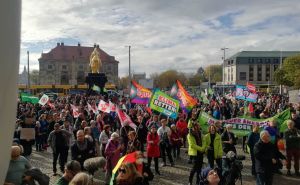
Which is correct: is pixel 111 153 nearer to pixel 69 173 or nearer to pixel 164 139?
pixel 164 139

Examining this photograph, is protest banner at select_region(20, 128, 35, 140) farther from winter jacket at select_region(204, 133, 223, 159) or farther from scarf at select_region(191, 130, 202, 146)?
winter jacket at select_region(204, 133, 223, 159)

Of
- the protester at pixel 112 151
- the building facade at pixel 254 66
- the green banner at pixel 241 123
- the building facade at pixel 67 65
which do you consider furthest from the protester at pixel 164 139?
the building facade at pixel 254 66

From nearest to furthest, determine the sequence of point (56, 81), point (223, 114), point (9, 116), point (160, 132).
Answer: point (9, 116) < point (160, 132) < point (223, 114) < point (56, 81)

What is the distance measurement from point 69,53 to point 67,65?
12.9ft

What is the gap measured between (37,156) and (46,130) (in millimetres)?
1279

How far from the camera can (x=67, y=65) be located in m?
119

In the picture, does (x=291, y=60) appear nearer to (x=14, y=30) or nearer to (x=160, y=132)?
(x=160, y=132)

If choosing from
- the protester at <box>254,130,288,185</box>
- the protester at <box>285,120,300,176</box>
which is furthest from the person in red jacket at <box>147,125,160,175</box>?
the protester at <box>285,120,300,176</box>

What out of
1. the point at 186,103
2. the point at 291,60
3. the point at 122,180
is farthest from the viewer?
the point at 291,60

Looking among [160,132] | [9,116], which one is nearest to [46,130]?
[160,132]

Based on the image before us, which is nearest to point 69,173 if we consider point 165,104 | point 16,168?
point 16,168

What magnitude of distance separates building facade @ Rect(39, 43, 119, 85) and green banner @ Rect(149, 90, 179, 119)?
102m

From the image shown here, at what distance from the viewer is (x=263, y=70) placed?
442 feet

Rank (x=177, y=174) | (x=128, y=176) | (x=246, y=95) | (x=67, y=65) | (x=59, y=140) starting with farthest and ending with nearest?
(x=67, y=65)
(x=246, y=95)
(x=177, y=174)
(x=59, y=140)
(x=128, y=176)
